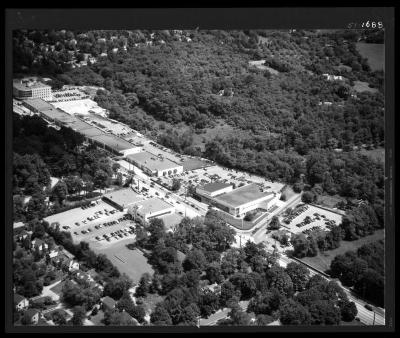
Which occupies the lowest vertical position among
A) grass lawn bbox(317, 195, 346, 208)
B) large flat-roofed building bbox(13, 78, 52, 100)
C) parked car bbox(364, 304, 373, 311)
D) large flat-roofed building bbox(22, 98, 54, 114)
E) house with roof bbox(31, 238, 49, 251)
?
grass lawn bbox(317, 195, 346, 208)

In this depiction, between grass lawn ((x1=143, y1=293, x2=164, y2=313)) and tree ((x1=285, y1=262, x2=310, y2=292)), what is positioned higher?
grass lawn ((x1=143, y1=293, x2=164, y2=313))

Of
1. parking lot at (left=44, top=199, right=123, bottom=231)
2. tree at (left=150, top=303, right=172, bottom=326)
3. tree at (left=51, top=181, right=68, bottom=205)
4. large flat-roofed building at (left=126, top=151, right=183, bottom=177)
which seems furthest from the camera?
large flat-roofed building at (left=126, top=151, right=183, bottom=177)

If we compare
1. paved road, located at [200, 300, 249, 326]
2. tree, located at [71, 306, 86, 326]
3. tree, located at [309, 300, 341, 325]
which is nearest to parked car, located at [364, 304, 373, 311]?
tree, located at [309, 300, 341, 325]

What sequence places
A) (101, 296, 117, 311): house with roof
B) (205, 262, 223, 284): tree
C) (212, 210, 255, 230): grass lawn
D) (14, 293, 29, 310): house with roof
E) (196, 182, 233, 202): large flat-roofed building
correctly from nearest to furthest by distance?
(14, 293, 29, 310): house with roof, (101, 296, 117, 311): house with roof, (205, 262, 223, 284): tree, (212, 210, 255, 230): grass lawn, (196, 182, 233, 202): large flat-roofed building

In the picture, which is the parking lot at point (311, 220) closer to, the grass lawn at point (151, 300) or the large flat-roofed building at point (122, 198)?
the large flat-roofed building at point (122, 198)

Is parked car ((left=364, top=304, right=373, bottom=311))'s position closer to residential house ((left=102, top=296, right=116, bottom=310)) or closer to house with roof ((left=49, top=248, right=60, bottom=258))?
residential house ((left=102, top=296, right=116, bottom=310))

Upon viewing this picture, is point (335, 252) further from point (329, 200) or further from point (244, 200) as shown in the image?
point (329, 200)

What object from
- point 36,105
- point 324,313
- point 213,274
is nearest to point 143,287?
point 213,274
